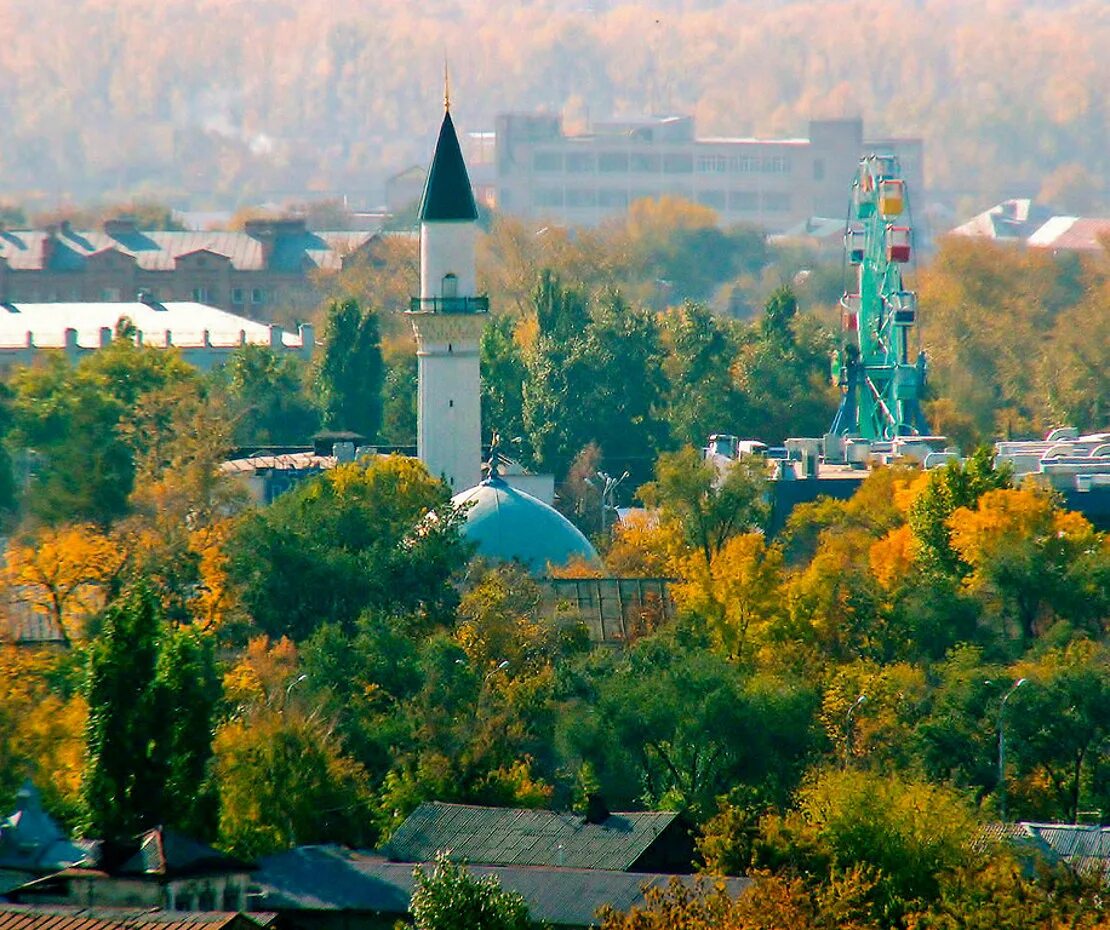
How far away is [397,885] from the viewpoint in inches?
1614

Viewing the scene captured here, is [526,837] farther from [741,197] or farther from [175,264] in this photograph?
[741,197]

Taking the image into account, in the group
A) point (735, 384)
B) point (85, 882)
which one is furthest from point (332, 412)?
point (85, 882)

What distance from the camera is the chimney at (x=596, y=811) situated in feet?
143

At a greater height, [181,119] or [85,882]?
[181,119]

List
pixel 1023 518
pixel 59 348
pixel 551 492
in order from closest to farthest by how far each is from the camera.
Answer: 1. pixel 1023 518
2. pixel 551 492
3. pixel 59 348

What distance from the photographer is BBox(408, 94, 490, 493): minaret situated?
7300 cm

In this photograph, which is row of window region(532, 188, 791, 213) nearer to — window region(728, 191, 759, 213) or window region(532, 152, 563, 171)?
window region(728, 191, 759, 213)

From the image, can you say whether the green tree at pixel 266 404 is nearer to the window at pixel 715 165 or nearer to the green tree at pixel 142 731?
the green tree at pixel 142 731

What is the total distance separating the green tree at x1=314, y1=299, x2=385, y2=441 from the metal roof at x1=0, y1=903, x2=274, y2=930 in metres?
58.3

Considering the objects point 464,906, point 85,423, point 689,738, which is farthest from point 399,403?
point 464,906

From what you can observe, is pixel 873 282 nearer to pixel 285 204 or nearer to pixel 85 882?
pixel 85 882

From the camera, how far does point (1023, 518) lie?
6212 cm

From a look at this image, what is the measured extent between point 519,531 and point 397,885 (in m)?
Answer: 23.6

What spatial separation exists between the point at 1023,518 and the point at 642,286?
83.8m
